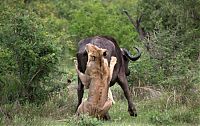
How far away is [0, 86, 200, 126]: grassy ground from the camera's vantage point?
39.2ft

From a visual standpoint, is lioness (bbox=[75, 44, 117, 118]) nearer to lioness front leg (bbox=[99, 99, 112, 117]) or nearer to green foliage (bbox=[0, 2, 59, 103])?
lioness front leg (bbox=[99, 99, 112, 117])

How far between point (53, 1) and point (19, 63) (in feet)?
111

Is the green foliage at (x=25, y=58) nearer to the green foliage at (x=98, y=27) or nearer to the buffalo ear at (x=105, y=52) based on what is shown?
the buffalo ear at (x=105, y=52)

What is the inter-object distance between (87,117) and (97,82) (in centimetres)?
156

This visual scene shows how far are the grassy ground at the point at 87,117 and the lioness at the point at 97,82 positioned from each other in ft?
1.23

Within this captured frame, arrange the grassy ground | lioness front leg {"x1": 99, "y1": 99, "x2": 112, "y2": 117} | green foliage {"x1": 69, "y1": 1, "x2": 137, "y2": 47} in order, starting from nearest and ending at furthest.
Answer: the grassy ground → lioness front leg {"x1": 99, "y1": 99, "x2": 112, "y2": 117} → green foliage {"x1": 69, "y1": 1, "x2": 137, "y2": 47}

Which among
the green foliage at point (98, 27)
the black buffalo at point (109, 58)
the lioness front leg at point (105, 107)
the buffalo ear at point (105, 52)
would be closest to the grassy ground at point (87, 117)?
the lioness front leg at point (105, 107)

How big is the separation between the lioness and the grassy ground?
1.23 feet

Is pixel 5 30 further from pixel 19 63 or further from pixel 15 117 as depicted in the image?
pixel 15 117

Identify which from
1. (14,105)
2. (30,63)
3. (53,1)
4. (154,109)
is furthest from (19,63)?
(53,1)

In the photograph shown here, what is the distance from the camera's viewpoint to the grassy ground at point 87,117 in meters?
11.9

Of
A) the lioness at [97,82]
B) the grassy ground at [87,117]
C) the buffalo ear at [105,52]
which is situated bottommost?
the grassy ground at [87,117]

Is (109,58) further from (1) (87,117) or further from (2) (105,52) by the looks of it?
(1) (87,117)

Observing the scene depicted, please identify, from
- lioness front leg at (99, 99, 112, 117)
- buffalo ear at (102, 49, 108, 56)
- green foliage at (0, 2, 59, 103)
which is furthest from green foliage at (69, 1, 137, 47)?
lioness front leg at (99, 99, 112, 117)
